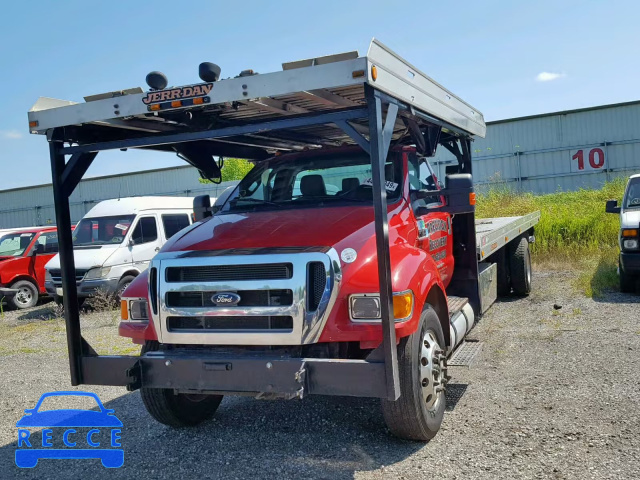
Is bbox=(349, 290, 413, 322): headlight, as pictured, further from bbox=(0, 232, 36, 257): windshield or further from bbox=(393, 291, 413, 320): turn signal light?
bbox=(0, 232, 36, 257): windshield

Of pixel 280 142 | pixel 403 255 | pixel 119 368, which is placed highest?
pixel 280 142

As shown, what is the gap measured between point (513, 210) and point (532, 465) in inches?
554

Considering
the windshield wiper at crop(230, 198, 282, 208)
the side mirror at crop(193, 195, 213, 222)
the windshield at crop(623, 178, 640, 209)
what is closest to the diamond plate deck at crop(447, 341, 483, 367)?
the windshield wiper at crop(230, 198, 282, 208)

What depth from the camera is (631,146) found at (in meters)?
26.9

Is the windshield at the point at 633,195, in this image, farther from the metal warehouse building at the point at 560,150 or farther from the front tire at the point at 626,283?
the metal warehouse building at the point at 560,150

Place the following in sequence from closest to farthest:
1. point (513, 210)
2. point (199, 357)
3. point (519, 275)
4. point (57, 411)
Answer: point (199, 357) < point (57, 411) < point (519, 275) < point (513, 210)

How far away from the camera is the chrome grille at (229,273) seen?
4.02 m

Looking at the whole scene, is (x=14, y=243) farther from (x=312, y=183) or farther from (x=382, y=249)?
(x=382, y=249)

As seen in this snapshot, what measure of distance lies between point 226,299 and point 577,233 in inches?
490

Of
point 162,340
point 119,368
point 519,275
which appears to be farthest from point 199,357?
point 519,275

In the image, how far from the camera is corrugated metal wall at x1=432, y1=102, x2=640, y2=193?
88.5 ft

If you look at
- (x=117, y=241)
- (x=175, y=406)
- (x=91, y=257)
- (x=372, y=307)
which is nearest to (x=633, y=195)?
(x=372, y=307)

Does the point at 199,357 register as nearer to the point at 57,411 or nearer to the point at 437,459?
the point at 437,459

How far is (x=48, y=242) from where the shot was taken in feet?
46.6
